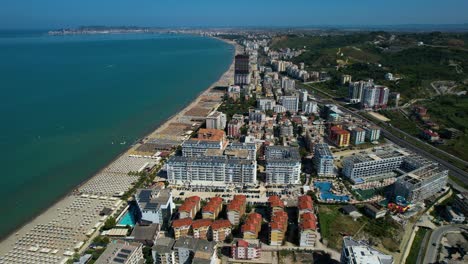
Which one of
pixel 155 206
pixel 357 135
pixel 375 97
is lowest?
pixel 155 206

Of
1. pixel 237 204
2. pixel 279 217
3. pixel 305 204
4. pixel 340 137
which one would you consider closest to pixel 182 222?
pixel 237 204

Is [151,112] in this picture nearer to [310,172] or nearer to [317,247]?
[310,172]

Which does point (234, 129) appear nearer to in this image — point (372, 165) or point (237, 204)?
point (372, 165)

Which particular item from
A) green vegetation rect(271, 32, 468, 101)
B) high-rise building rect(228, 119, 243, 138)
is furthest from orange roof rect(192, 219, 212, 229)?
green vegetation rect(271, 32, 468, 101)

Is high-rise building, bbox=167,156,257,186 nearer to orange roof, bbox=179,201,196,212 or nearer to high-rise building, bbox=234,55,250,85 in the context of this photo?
orange roof, bbox=179,201,196,212

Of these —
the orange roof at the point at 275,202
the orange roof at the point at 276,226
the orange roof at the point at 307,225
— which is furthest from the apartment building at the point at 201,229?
the orange roof at the point at 307,225
